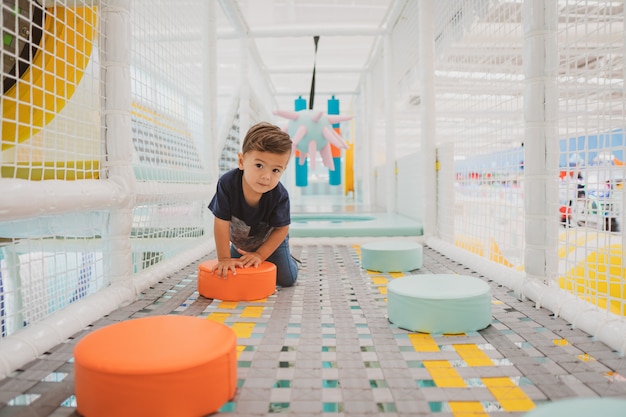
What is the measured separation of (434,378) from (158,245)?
1511 mm

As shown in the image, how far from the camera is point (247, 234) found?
1859 mm

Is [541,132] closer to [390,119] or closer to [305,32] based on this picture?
[390,119]

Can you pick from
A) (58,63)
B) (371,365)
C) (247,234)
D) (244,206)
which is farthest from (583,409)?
(58,63)

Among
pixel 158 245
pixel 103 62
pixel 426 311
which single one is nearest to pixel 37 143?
pixel 103 62

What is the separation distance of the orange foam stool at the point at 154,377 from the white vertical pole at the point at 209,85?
6.86 feet

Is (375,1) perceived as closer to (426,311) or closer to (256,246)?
(256,246)

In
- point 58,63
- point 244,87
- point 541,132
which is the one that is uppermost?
point 244,87

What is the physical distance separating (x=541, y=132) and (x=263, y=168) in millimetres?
928

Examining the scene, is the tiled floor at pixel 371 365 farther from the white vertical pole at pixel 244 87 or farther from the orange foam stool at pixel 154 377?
the white vertical pole at pixel 244 87

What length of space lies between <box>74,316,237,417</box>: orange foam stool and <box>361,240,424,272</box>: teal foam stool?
1210 millimetres

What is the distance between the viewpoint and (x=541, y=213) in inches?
57.2

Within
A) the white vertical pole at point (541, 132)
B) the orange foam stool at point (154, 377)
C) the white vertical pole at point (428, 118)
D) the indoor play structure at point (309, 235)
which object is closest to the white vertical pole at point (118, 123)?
the indoor play structure at point (309, 235)

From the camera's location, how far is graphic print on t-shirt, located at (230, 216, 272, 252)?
1.81 meters

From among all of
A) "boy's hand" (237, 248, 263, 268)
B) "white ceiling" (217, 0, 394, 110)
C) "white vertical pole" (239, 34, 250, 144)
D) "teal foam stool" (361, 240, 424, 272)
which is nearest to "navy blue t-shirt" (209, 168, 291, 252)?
"boy's hand" (237, 248, 263, 268)
